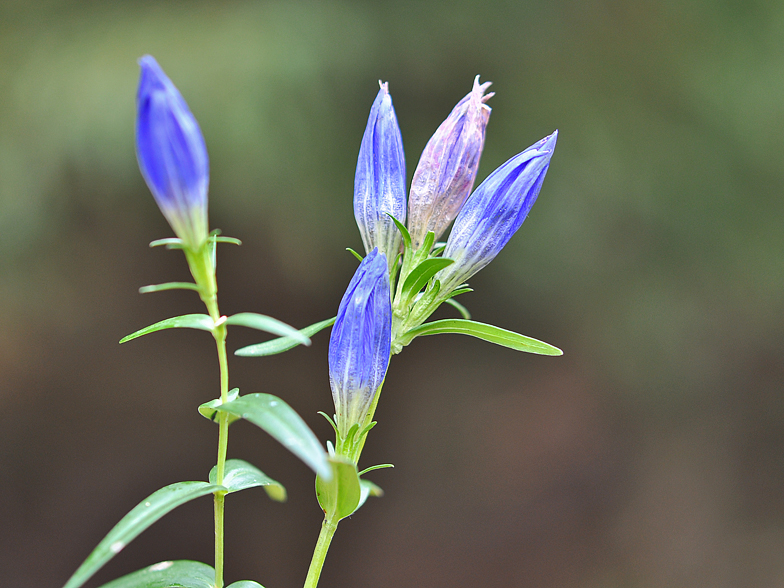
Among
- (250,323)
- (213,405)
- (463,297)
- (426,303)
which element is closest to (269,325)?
(250,323)

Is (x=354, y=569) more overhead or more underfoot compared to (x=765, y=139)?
more underfoot

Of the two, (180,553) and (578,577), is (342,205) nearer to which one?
(180,553)

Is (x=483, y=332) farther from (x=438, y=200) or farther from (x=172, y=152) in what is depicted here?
(x=172, y=152)

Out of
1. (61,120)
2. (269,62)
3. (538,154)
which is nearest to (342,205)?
(269,62)

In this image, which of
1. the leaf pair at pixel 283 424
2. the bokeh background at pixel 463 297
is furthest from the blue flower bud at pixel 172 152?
the bokeh background at pixel 463 297

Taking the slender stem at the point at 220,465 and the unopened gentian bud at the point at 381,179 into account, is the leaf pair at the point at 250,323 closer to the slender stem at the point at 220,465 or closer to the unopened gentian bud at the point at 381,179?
the slender stem at the point at 220,465

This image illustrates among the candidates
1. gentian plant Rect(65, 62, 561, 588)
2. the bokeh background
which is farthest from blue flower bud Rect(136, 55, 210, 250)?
the bokeh background

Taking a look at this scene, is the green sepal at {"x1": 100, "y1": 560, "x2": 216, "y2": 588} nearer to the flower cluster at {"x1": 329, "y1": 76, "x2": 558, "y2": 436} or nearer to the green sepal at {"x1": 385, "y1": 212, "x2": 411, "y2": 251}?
the flower cluster at {"x1": 329, "y1": 76, "x2": 558, "y2": 436}
